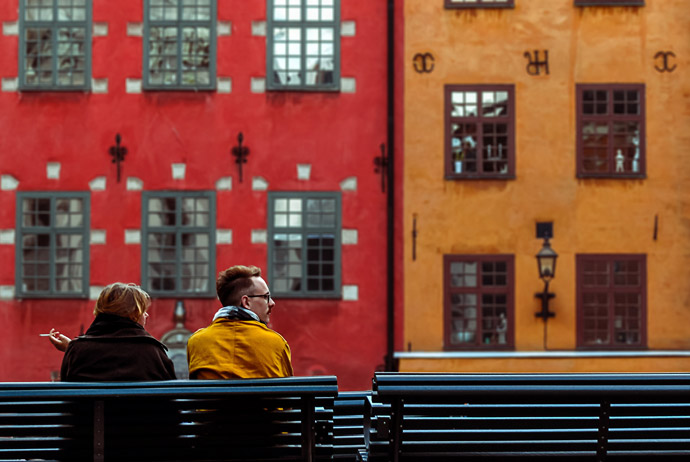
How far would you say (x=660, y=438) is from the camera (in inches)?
197

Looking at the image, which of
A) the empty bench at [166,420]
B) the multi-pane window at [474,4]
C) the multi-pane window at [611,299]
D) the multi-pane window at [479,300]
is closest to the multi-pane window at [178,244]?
the multi-pane window at [479,300]

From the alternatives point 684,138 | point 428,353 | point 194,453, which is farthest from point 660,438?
point 684,138

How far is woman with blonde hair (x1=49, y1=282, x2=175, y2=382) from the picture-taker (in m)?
5.22

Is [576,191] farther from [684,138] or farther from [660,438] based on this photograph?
[660,438]

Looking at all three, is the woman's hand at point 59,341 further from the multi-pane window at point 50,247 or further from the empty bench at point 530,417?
the multi-pane window at point 50,247

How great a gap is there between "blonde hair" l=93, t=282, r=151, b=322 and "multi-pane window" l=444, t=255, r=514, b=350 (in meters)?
12.7

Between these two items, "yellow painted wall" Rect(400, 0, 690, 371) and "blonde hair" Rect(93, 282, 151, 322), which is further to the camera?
"yellow painted wall" Rect(400, 0, 690, 371)

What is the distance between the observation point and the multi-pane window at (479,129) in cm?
1802

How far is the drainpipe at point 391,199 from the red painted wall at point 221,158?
11 cm

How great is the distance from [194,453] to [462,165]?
13577 mm

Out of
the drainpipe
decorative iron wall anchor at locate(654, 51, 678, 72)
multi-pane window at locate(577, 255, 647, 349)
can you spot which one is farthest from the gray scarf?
decorative iron wall anchor at locate(654, 51, 678, 72)

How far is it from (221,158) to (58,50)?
127 inches

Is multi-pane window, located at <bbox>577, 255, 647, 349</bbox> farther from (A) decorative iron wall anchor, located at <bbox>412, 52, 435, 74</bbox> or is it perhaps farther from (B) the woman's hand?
(B) the woman's hand

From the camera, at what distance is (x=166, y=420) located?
4.83 metres
